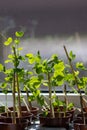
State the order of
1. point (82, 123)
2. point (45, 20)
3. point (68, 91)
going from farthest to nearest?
point (45, 20), point (68, 91), point (82, 123)

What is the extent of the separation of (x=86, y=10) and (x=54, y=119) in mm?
686


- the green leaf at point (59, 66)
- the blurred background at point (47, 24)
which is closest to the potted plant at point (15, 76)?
the green leaf at point (59, 66)

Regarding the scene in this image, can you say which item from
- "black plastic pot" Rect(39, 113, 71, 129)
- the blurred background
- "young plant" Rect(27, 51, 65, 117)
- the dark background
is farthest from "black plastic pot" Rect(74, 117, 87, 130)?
the dark background

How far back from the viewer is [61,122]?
1.11m

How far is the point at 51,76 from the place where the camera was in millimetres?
1137

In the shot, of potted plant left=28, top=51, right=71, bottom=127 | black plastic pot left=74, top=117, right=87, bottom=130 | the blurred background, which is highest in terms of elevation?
the blurred background

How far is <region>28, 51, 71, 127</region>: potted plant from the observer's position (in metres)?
1.06

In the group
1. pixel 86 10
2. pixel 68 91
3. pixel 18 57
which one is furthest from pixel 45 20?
pixel 18 57

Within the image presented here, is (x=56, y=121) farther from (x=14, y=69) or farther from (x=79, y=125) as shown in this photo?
(x=14, y=69)

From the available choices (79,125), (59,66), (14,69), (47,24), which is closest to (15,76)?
(14,69)

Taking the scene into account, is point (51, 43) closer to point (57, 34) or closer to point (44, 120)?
point (57, 34)

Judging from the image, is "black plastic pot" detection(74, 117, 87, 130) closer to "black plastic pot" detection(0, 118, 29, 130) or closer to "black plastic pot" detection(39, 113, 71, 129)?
"black plastic pot" detection(39, 113, 71, 129)

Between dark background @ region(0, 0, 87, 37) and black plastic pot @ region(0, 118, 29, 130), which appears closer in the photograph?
black plastic pot @ region(0, 118, 29, 130)

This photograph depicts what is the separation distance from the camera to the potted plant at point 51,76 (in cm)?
106
